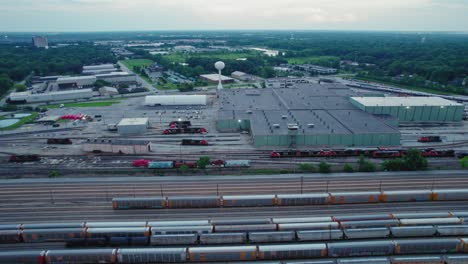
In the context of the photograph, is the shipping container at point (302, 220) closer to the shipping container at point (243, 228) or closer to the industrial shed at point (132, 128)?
the shipping container at point (243, 228)

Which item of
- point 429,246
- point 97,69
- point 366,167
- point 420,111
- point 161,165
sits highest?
point 420,111

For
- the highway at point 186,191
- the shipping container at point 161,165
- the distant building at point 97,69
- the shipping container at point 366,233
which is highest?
the distant building at point 97,69

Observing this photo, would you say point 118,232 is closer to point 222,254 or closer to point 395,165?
point 222,254

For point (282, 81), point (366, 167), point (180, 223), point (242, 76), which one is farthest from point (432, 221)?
point (242, 76)

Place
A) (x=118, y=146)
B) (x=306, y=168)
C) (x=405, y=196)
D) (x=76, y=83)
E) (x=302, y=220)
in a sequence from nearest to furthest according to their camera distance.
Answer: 1. (x=302, y=220)
2. (x=405, y=196)
3. (x=306, y=168)
4. (x=118, y=146)
5. (x=76, y=83)

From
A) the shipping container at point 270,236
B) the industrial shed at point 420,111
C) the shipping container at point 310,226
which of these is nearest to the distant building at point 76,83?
the industrial shed at point 420,111

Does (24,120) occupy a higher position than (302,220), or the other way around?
(302,220)
